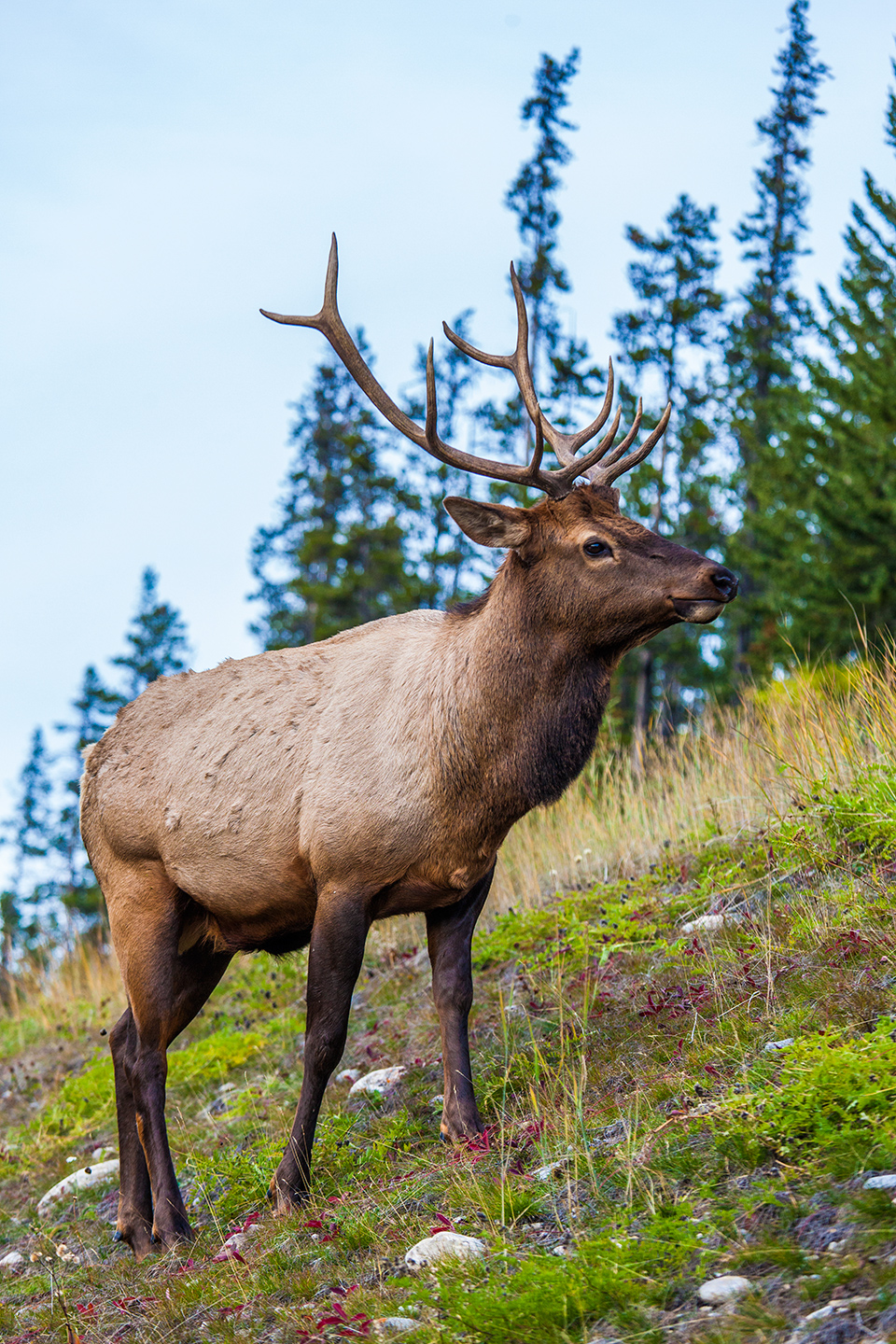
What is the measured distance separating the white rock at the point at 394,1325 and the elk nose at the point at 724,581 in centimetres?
256

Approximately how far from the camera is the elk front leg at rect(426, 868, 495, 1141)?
14.3 ft

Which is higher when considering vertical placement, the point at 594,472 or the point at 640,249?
the point at 640,249

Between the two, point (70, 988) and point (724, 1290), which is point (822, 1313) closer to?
point (724, 1290)

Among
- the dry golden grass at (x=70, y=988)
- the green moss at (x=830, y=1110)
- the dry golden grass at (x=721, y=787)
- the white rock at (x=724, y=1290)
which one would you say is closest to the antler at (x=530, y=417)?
the dry golden grass at (x=721, y=787)

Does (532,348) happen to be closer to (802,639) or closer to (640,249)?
(640,249)

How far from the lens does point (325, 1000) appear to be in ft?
14.1

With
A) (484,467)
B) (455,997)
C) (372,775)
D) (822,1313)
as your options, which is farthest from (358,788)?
(822,1313)

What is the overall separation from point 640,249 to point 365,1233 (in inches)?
986

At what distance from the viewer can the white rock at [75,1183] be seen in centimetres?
570

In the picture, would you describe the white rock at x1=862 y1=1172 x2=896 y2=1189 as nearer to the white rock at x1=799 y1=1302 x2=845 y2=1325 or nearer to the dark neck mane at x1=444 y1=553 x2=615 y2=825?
the white rock at x1=799 y1=1302 x2=845 y2=1325

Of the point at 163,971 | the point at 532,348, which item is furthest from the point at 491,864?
the point at 532,348

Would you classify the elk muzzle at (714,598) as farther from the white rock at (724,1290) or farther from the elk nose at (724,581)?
the white rock at (724,1290)

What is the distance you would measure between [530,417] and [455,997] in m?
2.39

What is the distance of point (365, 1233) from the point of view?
353 cm
